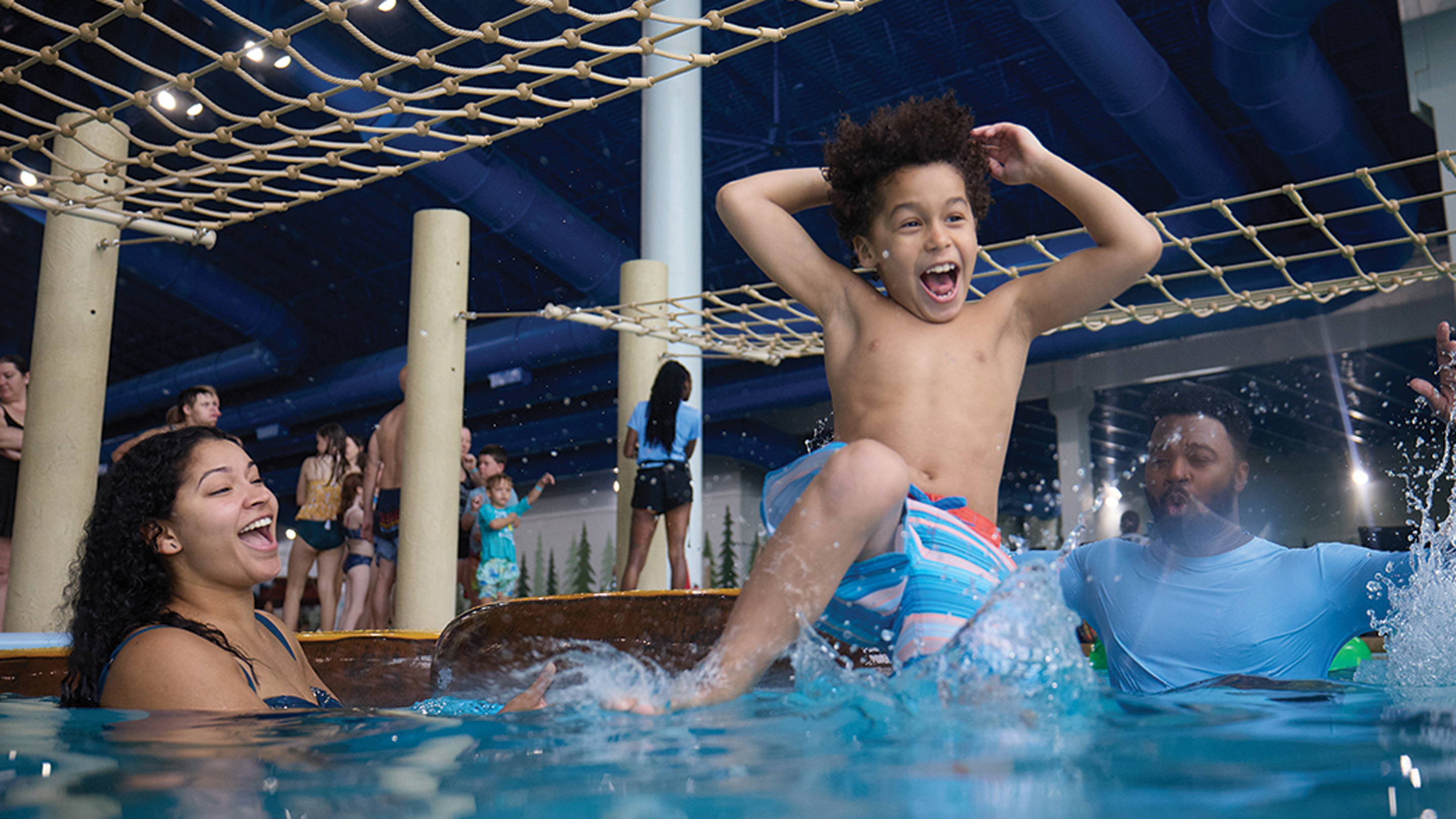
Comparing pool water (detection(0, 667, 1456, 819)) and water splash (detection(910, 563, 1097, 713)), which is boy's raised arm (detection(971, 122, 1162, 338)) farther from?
pool water (detection(0, 667, 1456, 819))

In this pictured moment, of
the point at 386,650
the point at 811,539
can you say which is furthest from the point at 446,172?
the point at 811,539

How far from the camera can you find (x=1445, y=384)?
172 centimetres

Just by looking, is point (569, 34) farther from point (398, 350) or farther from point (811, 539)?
point (398, 350)

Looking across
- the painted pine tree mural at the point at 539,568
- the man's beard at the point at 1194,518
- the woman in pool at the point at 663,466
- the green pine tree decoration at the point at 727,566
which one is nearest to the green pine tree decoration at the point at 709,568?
the green pine tree decoration at the point at 727,566

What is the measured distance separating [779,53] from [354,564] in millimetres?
4242

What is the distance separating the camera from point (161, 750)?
0.95m

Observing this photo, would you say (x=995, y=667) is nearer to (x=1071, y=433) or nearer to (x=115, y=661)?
(x=115, y=661)

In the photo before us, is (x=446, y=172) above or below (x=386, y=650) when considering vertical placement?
above

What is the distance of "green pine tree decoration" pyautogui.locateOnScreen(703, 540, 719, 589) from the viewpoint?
10844 mm

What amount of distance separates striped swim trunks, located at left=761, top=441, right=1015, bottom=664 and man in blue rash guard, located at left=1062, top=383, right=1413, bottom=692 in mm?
410

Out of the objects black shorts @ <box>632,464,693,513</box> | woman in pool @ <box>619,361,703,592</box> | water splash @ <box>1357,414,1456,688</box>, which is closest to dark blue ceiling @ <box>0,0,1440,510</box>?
woman in pool @ <box>619,361,703,592</box>

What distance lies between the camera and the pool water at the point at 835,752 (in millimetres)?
680

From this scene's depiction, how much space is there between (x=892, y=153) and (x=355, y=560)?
3744 mm

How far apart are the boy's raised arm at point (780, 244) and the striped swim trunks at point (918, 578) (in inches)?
12.9
